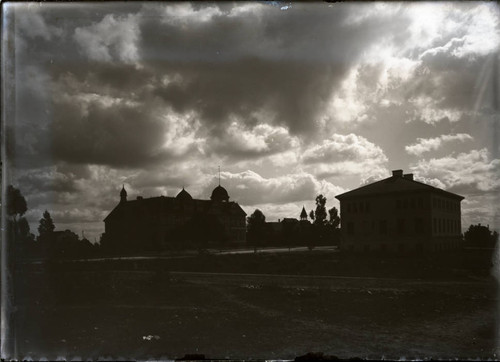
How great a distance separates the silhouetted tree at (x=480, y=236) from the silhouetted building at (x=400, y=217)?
0.13m

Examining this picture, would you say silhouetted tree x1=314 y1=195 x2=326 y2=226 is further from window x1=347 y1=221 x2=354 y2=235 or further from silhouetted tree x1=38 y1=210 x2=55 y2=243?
silhouetted tree x1=38 y1=210 x2=55 y2=243

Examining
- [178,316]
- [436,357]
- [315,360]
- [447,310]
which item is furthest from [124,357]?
[447,310]

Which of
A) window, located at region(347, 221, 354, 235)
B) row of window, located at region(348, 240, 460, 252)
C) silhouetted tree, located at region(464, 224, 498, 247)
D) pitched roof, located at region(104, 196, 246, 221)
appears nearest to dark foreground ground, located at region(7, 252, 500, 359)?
row of window, located at region(348, 240, 460, 252)

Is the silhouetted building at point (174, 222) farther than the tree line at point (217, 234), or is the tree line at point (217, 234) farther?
the silhouetted building at point (174, 222)

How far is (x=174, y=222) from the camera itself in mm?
5352

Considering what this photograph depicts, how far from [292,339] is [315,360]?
0.47m

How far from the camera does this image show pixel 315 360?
4.25m

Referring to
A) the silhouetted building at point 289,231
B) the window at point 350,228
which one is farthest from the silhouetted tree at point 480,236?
the silhouetted building at point 289,231

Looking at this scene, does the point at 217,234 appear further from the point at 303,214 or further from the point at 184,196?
the point at 303,214

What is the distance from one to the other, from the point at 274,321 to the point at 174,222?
6.38 feet

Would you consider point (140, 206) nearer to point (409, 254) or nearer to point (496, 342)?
point (409, 254)

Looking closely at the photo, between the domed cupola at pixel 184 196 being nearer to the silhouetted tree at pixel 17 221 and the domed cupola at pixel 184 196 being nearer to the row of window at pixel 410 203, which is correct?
the silhouetted tree at pixel 17 221

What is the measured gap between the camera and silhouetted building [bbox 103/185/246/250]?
507 cm

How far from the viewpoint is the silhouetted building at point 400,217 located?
15.7 ft
